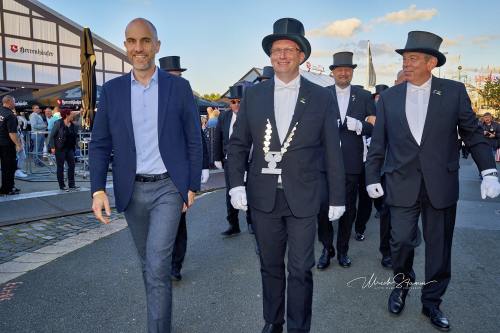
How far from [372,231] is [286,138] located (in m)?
4.12

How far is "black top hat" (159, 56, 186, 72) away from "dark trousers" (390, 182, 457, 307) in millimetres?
3456

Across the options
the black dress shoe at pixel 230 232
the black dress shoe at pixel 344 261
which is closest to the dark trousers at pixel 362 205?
the black dress shoe at pixel 344 261

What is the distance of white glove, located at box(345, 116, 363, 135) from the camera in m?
4.68

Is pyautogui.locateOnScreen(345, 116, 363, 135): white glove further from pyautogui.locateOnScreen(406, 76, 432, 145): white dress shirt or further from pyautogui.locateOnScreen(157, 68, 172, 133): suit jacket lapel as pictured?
pyautogui.locateOnScreen(157, 68, 172, 133): suit jacket lapel

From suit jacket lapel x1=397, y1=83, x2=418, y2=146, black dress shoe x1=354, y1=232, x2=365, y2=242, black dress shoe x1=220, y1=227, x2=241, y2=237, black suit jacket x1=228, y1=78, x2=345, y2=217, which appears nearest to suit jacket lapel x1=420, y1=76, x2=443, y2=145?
suit jacket lapel x1=397, y1=83, x2=418, y2=146

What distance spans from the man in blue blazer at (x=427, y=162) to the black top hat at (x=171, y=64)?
3.04m

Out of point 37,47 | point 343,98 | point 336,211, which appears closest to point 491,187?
A: point 336,211

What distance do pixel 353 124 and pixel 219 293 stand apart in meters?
2.21

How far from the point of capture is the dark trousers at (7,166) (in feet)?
29.5

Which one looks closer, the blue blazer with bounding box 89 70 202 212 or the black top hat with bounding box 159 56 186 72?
the blue blazer with bounding box 89 70 202 212

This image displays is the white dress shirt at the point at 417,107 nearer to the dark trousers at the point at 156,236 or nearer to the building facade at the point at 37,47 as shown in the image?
the dark trousers at the point at 156,236

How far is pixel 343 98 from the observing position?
5.08 meters

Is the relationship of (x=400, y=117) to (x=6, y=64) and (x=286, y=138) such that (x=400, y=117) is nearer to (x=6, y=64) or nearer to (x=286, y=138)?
(x=286, y=138)

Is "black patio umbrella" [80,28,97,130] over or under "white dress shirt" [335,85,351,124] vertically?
over
